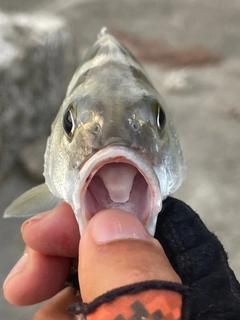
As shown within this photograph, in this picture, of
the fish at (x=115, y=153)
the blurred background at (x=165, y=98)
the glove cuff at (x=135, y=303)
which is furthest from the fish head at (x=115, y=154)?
the blurred background at (x=165, y=98)

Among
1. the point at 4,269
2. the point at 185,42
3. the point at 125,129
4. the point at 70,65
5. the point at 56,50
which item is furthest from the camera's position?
the point at 185,42

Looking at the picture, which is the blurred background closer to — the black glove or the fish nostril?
the black glove

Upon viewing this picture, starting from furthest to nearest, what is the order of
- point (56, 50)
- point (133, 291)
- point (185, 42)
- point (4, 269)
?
point (185, 42)
point (56, 50)
point (4, 269)
point (133, 291)

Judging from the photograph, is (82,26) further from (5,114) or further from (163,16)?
(5,114)

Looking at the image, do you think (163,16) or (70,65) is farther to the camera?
(163,16)

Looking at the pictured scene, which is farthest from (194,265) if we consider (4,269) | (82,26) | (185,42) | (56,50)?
(82,26)

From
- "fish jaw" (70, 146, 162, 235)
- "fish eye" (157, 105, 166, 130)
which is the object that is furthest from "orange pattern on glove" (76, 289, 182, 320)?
"fish eye" (157, 105, 166, 130)

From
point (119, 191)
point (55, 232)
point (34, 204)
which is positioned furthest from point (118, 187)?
point (34, 204)
